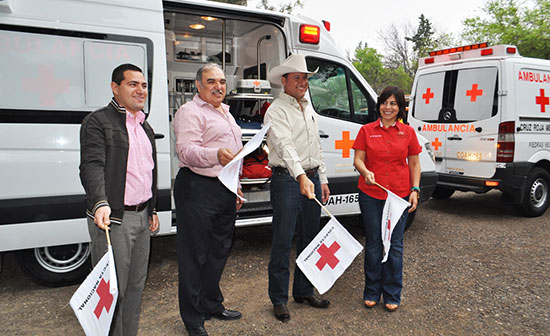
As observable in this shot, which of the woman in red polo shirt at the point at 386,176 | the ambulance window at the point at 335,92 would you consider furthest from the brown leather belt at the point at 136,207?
the ambulance window at the point at 335,92

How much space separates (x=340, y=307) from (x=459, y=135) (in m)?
4.11

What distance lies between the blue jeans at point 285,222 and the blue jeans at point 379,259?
42cm

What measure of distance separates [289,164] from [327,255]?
67 centimetres

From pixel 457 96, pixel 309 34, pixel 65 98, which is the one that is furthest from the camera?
pixel 457 96

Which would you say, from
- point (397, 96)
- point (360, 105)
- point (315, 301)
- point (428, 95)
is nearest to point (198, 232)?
point (315, 301)

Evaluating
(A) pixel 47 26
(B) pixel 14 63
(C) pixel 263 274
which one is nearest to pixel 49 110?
(B) pixel 14 63

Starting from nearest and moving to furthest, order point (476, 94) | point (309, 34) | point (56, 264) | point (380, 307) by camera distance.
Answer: point (380, 307), point (56, 264), point (309, 34), point (476, 94)

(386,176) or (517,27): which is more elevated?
(517,27)

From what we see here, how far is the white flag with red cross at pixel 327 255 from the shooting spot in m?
2.90

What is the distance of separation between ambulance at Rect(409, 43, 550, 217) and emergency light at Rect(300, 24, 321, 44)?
305cm

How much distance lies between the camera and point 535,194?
21.4ft

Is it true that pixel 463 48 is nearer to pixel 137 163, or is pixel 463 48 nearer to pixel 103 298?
pixel 137 163

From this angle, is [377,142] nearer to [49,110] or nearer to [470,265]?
[470,265]

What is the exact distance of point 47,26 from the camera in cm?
320
